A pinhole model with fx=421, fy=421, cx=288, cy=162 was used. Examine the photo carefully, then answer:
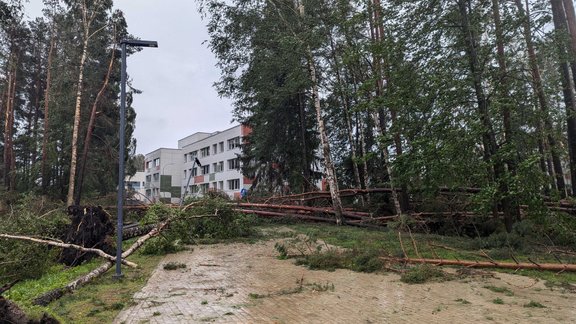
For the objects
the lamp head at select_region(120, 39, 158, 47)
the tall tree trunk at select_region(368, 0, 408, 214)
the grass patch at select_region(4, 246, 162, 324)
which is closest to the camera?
the grass patch at select_region(4, 246, 162, 324)

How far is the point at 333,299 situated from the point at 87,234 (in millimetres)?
7744

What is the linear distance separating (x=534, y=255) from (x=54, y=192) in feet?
92.3

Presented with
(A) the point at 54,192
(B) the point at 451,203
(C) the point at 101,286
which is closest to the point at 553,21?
(B) the point at 451,203

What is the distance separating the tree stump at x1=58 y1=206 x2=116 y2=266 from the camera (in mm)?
11047

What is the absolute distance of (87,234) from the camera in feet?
37.2

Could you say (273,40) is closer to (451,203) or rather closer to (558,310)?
(451,203)

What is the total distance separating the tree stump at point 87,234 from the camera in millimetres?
11047

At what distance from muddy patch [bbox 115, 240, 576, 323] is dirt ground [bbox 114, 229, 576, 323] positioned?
0.5 inches

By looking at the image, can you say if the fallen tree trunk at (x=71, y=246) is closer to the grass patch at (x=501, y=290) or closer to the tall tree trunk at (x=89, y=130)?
the grass patch at (x=501, y=290)

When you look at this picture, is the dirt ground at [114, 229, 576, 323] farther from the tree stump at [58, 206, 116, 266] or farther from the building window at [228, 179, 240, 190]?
the building window at [228, 179, 240, 190]

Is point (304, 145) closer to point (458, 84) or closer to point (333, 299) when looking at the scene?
point (458, 84)

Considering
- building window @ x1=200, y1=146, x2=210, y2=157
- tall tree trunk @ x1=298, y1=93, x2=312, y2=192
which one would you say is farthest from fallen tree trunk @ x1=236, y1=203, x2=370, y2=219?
building window @ x1=200, y1=146, x2=210, y2=157

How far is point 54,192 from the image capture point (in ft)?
92.6

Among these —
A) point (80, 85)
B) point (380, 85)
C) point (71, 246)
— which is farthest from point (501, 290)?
point (80, 85)
